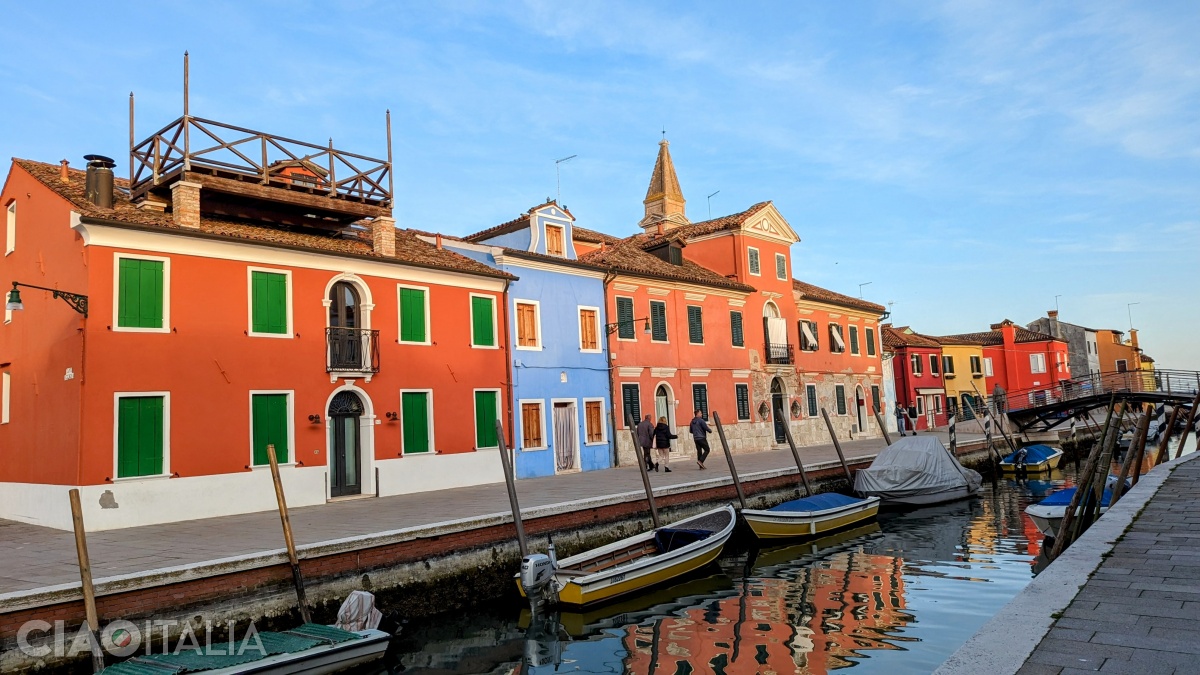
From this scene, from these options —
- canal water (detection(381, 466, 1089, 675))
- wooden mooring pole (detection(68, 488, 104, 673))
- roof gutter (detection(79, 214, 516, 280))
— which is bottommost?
canal water (detection(381, 466, 1089, 675))

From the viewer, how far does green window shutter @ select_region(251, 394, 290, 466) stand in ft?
52.9

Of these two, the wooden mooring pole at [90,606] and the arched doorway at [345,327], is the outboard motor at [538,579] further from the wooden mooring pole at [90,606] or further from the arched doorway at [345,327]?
the arched doorway at [345,327]

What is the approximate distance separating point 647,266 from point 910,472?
11.4 m

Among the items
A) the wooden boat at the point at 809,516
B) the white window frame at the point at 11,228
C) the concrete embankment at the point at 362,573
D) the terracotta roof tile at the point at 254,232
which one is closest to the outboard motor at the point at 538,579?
the concrete embankment at the point at 362,573

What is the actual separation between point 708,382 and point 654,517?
14.6m

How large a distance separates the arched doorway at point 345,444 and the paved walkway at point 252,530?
0.81 metres

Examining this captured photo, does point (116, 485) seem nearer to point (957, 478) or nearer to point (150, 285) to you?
point (150, 285)

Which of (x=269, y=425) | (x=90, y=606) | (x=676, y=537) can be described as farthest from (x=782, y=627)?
(x=269, y=425)

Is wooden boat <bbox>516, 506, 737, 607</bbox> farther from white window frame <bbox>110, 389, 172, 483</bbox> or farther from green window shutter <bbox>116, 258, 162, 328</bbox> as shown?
green window shutter <bbox>116, 258, 162, 328</bbox>

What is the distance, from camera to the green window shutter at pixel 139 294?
48.1ft

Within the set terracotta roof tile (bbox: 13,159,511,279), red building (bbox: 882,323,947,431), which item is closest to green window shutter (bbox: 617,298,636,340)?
terracotta roof tile (bbox: 13,159,511,279)

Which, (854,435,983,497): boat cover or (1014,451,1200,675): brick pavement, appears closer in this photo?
(1014,451,1200,675): brick pavement

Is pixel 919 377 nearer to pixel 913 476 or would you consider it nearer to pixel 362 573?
pixel 913 476

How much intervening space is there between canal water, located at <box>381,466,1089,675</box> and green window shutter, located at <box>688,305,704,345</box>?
42.7 feet
